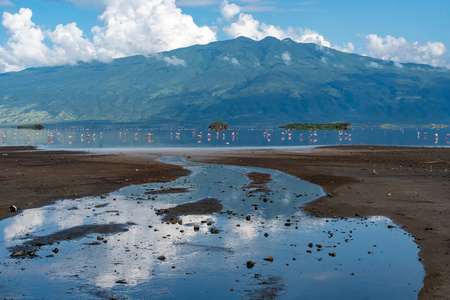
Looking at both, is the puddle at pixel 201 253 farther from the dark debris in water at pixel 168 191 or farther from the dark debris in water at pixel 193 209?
the dark debris in water at pixel 168 191

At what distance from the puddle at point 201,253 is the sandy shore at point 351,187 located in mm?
1076

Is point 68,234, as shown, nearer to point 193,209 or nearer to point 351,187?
point 193,209

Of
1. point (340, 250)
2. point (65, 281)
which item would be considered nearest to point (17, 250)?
point (65, 281)

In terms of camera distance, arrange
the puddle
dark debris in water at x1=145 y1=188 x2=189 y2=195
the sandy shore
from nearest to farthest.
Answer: the puddle → the sandy shore → dark debris in water at x1=145 y1=188 x2=189 y2=195

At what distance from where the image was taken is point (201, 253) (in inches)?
816

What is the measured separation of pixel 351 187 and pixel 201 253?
21994mm

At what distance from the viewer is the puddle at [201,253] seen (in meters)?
16.6

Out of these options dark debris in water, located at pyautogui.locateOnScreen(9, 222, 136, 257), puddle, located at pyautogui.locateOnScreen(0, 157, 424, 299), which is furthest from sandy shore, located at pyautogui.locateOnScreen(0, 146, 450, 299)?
dark debris in water, located at pyautogui.locateOnScreen(9, 222, 136, 257)

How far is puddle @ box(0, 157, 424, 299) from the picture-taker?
16641mm

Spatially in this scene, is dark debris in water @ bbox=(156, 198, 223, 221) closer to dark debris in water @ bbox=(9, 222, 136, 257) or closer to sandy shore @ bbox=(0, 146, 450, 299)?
dark debris in water @ bbox=(9, 222, 136, 257)

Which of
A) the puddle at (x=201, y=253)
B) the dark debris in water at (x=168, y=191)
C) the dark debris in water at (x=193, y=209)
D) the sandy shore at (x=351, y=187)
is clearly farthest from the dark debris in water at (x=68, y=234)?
the dark debris in water at (x=168, y=191)

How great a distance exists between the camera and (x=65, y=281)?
17.2 meters

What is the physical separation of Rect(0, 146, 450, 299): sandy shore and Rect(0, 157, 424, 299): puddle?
1.08m

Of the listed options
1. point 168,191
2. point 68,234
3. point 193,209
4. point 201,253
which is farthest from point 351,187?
point 68,234
